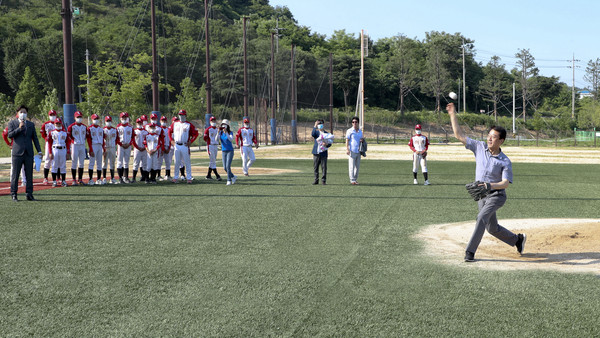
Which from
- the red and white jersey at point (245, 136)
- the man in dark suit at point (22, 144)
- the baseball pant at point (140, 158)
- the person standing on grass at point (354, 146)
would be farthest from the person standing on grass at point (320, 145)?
the man in dark suit at point (22, 144)

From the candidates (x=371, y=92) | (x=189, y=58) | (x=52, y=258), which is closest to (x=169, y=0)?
(x=189, y=58)

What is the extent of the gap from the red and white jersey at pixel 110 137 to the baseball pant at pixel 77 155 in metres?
0.74

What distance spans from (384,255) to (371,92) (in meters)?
112

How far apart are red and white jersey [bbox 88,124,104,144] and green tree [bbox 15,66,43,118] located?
58583mm

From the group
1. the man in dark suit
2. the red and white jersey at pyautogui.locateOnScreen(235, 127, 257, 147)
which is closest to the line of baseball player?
the red and white jersey at pyautogui.locateOnScreen(235, 127, 257, 147)

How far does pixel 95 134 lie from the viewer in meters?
18.1

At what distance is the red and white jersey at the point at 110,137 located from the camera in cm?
1852

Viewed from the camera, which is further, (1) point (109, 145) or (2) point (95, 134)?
(1) point (109, 145)

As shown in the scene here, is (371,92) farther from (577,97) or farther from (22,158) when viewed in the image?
(22,158)

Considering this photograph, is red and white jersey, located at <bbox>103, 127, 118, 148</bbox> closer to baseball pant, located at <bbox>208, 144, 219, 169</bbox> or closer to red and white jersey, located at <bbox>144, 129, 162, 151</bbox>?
red and white jersey, located at <bbox>144, 129, 162, 151</bbox>

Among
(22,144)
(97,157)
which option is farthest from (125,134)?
(22,144)

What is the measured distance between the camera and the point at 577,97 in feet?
449

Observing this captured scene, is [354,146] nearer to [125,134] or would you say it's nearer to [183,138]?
[183,138]

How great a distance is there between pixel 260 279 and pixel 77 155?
1301 cm
